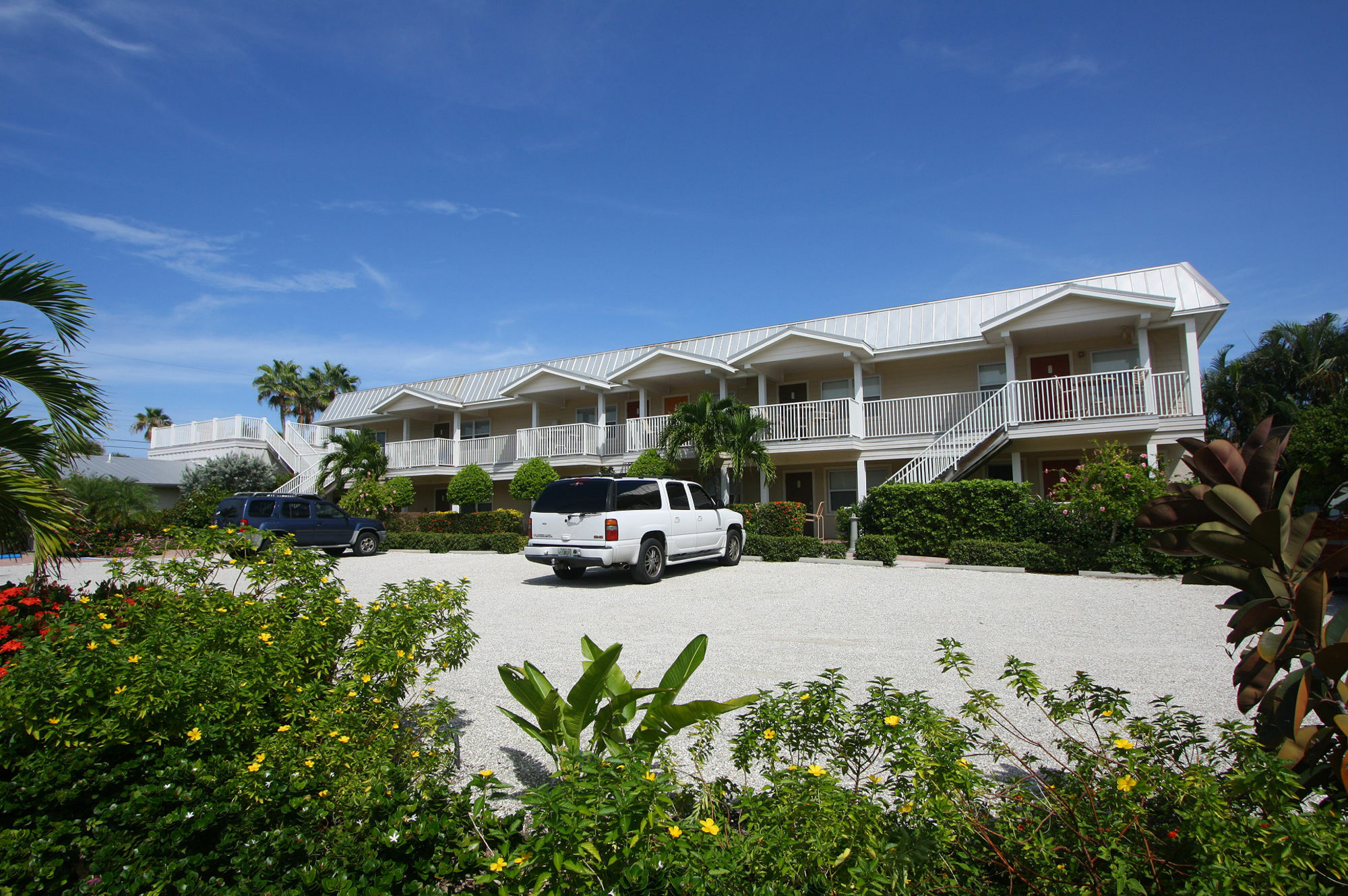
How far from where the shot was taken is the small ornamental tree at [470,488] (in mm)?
24516

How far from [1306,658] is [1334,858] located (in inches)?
44.6

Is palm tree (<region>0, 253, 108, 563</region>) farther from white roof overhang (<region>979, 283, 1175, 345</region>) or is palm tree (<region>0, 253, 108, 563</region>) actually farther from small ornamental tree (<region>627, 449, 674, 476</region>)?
white roof overhang (<region>979, 283, 1175, 345</region>)

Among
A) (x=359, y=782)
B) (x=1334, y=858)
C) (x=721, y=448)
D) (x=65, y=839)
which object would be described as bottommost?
(x=65, y=839)

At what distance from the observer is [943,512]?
16.2 metres

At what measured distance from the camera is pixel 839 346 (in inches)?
795

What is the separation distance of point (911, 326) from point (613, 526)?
13.8 metres

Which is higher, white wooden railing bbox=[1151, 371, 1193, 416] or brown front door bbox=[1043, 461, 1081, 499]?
white wooden railing bbox=[1151, 371, 1193, 416]

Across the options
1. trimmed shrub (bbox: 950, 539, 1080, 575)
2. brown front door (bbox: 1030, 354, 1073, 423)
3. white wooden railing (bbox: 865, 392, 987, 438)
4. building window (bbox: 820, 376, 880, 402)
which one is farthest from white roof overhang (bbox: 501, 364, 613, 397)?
trimmed shrub (bbox: 950, 539, 1080, 575)

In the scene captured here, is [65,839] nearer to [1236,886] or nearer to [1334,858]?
[1236,886]

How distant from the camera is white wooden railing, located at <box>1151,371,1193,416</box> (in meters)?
16.5

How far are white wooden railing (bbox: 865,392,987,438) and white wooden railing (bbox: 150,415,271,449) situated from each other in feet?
96.6

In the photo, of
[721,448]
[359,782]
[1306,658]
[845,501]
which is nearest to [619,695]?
[359,782]

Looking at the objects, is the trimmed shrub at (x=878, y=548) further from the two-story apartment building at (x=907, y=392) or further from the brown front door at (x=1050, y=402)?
the brown front door at (x=1050, y=402)

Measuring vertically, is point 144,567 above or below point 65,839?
above
